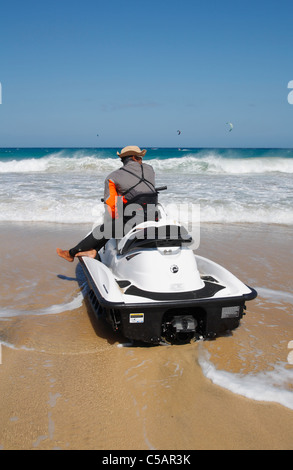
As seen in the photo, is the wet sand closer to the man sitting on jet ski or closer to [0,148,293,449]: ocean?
[0,148,293,449]: ocean

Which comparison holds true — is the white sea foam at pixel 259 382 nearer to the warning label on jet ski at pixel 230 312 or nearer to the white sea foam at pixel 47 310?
the warning label on jet ski at pixel 230 312

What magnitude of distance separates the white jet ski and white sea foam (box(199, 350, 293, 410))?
0.36m

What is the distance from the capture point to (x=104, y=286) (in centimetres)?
327

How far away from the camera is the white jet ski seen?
2.99m

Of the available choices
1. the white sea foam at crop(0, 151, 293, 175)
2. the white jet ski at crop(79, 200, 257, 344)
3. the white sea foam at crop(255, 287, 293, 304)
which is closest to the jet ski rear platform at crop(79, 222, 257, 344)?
the white jet ski at crop(79, 200, 257, 344)

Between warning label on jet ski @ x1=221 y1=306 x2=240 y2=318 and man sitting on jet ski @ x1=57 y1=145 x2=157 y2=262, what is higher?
man sitting on jet ski @ x1=57 y1=145 x2=157 y2=262

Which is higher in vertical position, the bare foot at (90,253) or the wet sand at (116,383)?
the bare foot at (90,253)

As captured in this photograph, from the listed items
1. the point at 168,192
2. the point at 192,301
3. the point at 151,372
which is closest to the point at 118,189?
the point at 192,301

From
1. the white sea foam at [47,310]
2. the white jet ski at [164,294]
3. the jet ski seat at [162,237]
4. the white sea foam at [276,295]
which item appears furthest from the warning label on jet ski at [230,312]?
the white sea foam at [47,310]

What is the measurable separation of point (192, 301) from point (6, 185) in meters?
13.0

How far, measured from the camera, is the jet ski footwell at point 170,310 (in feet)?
9.74

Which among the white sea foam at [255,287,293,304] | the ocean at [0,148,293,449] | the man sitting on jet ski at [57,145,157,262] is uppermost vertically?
the man sitting on jet ski at [57,145,157,262]
